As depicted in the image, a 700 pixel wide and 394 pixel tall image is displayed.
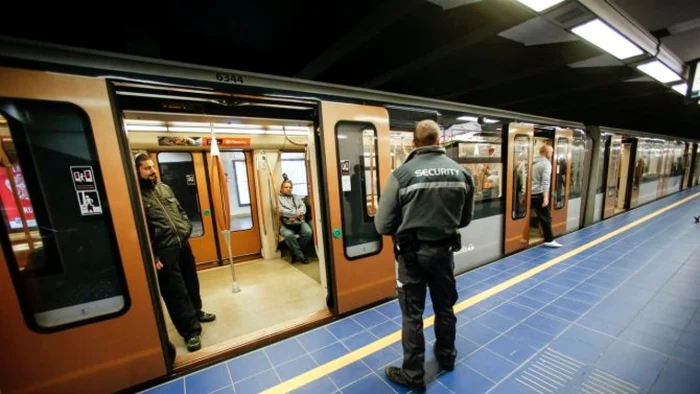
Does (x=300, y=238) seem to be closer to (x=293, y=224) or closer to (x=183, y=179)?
(x=293, y=224)

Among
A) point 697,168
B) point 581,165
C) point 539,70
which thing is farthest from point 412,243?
point 697,168

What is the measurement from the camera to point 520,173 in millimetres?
4918

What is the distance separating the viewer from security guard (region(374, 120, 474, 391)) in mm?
1823

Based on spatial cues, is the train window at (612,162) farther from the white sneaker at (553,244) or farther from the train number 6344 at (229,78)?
the train number 6344 at (229,78)

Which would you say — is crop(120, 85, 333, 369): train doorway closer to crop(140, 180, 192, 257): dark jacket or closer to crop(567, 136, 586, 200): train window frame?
crop(140, 180, 192, 257): dark jacket

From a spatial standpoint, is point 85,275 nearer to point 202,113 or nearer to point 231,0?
point 202,113

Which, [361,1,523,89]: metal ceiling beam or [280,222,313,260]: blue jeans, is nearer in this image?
[361,1,523,89]: metal ceiling beam

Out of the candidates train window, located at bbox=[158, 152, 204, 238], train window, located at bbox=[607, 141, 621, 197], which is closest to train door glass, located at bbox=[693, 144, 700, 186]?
train window, located at bbox=[607, 141, 621, 197]

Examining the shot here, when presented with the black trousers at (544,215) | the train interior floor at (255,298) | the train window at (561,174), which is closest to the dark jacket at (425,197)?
the train interior floor at (255,298)

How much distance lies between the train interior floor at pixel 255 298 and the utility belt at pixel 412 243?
182 cm

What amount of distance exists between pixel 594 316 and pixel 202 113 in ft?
15.3

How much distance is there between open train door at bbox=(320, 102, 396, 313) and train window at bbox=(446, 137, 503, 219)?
5.01 feet

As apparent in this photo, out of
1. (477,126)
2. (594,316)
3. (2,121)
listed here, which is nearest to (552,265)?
(594,316)

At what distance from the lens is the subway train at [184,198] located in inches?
68.2
